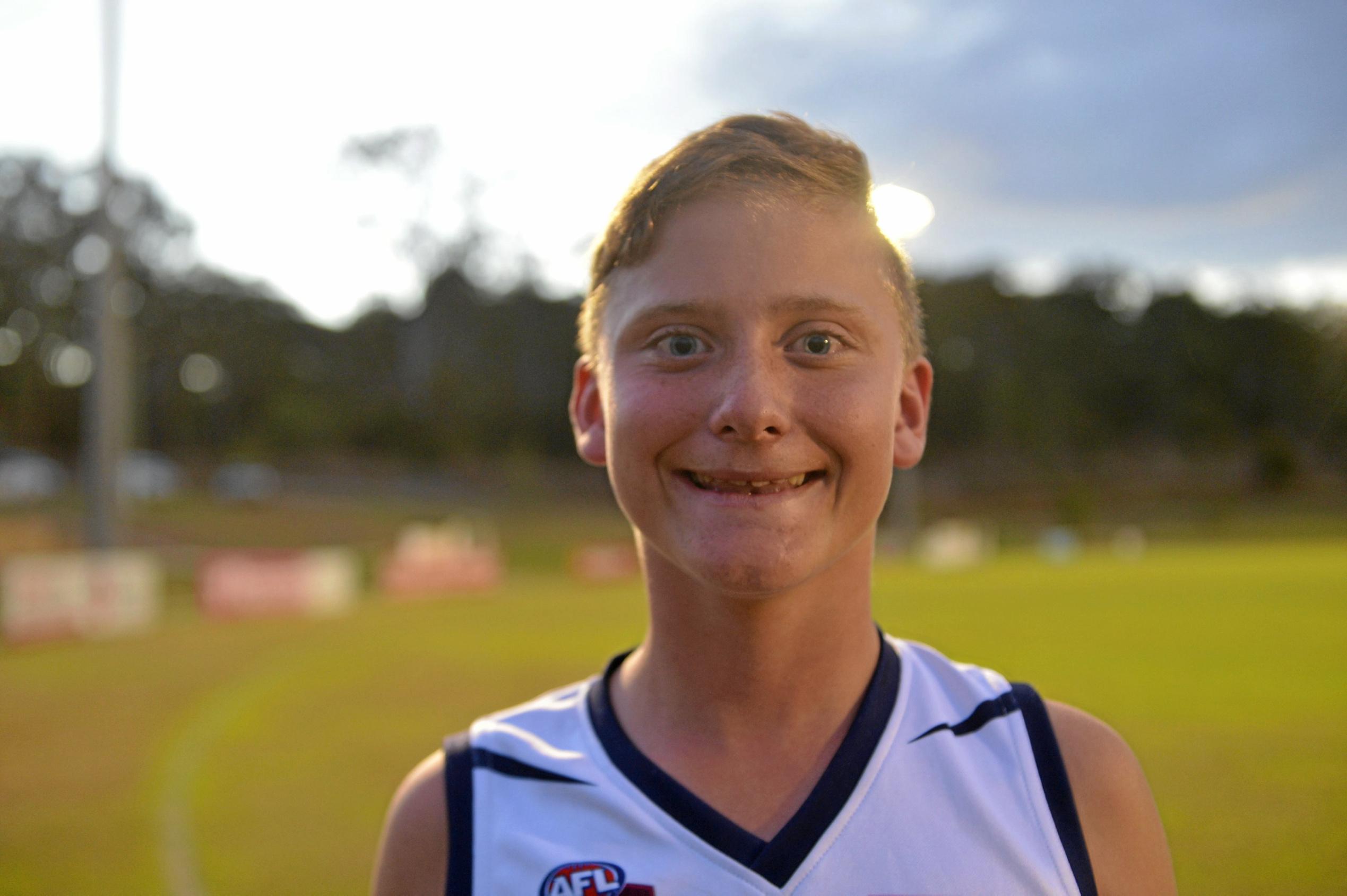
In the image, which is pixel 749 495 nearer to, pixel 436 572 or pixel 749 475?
pixel 749 475

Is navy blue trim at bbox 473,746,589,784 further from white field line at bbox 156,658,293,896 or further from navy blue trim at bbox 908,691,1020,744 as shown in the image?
white field line at bbox 156,658,293,896

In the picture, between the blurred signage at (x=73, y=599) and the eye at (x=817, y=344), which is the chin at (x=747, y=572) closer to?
the eye at (x=817, y=344)

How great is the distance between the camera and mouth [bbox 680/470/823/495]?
1.45 meters

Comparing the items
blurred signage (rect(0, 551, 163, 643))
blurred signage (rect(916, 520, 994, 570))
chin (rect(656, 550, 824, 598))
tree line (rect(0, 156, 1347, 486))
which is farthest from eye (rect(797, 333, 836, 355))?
blurred signage (rect(916, 520, 994, 570))

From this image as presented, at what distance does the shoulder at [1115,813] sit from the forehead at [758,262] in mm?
685

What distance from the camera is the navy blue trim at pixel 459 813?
4.97ft

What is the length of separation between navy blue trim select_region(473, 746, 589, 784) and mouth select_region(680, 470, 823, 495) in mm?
483

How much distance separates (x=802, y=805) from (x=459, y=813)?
1.64 ft

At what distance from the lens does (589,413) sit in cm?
173

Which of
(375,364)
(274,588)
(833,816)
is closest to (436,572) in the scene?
(274,588)

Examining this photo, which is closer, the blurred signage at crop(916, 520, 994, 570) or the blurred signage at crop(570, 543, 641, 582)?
the blurred signage at crop(570, 543, 641, 582)

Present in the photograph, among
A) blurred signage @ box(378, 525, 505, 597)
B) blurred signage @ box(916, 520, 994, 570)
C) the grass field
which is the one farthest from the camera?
blurred signage @ box(916, 520, 994, 570)

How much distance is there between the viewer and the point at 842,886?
142 centimetres

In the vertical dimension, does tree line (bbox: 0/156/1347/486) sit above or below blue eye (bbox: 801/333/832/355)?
above
